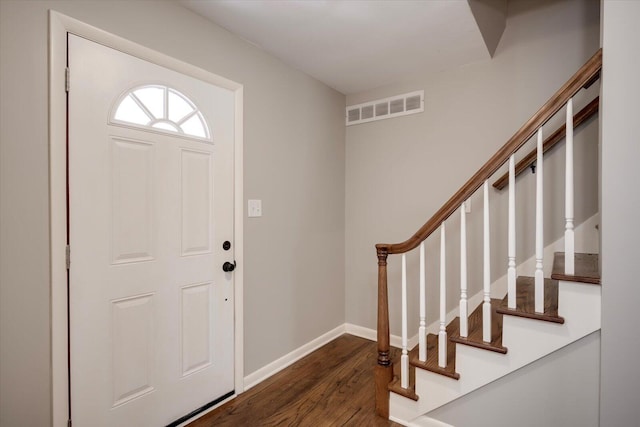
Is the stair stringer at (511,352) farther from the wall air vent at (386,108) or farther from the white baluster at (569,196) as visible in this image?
the wall air vent at (386,108)

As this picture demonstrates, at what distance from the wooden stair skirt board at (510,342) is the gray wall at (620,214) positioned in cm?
7

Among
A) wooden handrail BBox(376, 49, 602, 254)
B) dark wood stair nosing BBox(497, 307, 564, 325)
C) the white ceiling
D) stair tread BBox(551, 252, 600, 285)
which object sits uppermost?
the white ceiling

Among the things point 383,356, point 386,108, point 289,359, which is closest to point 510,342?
point 383,356

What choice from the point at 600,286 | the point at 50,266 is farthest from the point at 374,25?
the point at 50,266

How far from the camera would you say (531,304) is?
1531mm

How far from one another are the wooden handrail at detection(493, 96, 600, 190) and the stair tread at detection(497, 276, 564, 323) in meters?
0.74

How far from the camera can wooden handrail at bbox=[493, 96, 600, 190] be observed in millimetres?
1829

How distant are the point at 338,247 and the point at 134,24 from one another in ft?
7.53

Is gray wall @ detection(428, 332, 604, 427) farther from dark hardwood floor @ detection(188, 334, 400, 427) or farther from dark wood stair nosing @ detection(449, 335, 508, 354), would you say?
dark hardwood floor @ detection(188, 334, 400, 427)

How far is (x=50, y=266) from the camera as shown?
1283mm

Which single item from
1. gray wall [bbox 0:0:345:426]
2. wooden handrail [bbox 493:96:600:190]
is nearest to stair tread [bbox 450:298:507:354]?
wooden handrail [bbox 493:96:600:190]

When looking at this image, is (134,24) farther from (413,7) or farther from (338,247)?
(338,247)

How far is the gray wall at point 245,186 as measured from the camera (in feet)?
3.89

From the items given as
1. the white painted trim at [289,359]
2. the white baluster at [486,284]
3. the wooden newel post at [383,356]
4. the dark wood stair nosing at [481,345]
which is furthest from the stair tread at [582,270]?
the white painted trim at [289,359]
